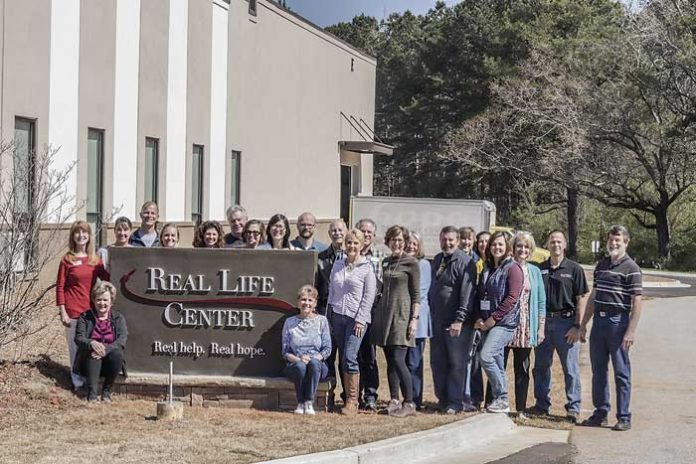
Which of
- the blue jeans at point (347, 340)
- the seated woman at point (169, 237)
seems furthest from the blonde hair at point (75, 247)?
the blue jeans at point (347, 340)

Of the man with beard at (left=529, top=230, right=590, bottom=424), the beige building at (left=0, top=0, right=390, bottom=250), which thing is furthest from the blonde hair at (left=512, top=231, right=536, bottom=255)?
the beige building at (left=0, top=0, right=390, bottom=250)

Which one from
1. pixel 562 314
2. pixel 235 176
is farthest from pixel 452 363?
pixel 235 176

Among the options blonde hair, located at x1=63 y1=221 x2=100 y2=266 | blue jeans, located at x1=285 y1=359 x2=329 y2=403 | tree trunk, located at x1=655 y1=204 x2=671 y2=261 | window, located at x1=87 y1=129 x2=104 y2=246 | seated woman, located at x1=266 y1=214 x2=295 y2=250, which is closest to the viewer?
blue jeans, located at x1=285 y1=359 x2=329 y2=403

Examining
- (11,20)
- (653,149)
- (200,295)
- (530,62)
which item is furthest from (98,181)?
(530,62)

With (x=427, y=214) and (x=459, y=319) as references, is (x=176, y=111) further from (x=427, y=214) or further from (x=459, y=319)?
(x=459, y=319)

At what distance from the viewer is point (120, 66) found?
71.2 ft

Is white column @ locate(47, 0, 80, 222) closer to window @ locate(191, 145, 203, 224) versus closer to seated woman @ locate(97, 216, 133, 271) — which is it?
window @ locate(191, 145, 203, 224)

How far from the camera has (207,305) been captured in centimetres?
1084

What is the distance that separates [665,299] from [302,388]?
69.0ft

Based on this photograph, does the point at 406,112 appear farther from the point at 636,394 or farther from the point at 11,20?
the point at 636,394

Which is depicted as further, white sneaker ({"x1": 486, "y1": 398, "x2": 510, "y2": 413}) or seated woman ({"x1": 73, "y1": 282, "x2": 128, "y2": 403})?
white sneaker ({"x1": 486, "y1": 398, "x2": 510, "y2": 413})

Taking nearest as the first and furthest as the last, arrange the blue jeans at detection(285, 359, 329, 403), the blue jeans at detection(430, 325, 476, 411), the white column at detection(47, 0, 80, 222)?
1. the blue jeans at detection(285, 359, 329, 403)
2. the blue jeans at detection(430, 325, 476, 411)
3. the white column at detection(47, 0, 80, 222)

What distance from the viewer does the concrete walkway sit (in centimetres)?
940

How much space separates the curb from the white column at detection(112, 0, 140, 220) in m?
12.8
